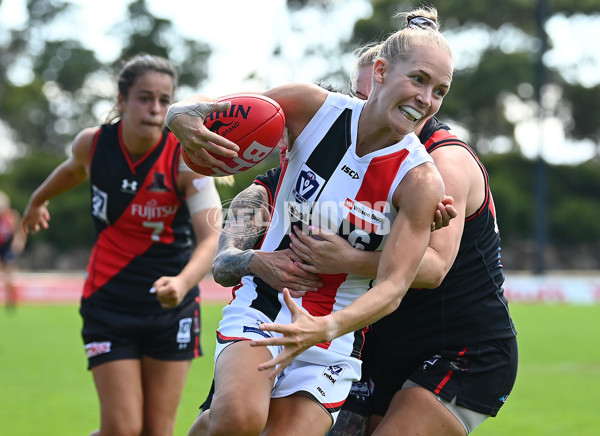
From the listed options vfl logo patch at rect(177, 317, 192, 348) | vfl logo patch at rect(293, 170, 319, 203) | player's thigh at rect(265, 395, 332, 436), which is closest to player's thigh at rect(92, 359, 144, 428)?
vfl logo patch at rect(177, 317, 192, 348)

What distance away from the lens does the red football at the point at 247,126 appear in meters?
3.73

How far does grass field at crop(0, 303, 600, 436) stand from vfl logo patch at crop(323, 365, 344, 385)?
3351 mm

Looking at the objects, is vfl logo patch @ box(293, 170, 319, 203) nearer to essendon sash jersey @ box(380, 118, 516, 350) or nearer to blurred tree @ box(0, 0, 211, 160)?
Answer: essendon sash jersey @ box(380, 118, 516, 350)

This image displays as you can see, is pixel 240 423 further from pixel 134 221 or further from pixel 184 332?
pixel 134 221

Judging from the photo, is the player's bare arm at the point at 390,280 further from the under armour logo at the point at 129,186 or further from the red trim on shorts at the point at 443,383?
the under armour logo at the point at 129,186

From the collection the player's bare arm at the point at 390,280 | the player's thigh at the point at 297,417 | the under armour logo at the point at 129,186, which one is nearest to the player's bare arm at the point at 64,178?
the under armour logo at the point at 129,186

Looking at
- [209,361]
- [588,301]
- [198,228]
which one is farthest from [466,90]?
[198,228]

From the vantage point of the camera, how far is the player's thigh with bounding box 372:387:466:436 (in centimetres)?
382

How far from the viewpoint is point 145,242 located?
548 cm

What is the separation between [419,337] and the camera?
409 centimetres

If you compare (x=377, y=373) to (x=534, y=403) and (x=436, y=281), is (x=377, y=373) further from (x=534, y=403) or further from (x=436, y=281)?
(x=534, y=403)

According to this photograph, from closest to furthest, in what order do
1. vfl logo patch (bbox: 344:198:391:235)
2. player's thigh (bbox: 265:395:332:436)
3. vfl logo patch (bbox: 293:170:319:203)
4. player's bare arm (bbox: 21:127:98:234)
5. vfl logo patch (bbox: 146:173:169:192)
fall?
player's thigh (bbox: 265:395:332:436)
vfl logo patch (bbox: 344:198:391:235)
vfl logo patch (bbox: 293:170:319:203)
vfl logo patch (bbox: 146:173:169:192)
player's bare arm (bbox: 21:127:98:234)

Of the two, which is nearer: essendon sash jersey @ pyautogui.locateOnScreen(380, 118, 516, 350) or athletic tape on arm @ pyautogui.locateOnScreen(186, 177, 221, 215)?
essendon sash jersey @ pyautogui.locateOnScreen(380, 118, 516, 350)

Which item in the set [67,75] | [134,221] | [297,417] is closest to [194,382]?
[134,221]
